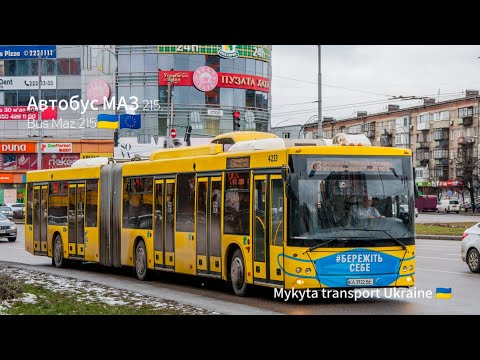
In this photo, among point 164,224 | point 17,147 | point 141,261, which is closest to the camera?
point 164,224

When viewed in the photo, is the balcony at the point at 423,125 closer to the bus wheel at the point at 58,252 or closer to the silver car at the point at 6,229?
the silver car at the point at 6,229

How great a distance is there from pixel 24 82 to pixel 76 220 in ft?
174

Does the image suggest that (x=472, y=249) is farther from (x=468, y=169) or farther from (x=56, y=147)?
(x=468, y=169)

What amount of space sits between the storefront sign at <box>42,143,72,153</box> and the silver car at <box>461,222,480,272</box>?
54.8 metres

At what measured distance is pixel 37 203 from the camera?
2770 centimetres

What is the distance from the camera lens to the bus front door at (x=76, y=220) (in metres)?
24.8

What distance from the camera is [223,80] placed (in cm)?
7412

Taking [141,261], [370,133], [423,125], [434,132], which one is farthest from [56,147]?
[370,133]

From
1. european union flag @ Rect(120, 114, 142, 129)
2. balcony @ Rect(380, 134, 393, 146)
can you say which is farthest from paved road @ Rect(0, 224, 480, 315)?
european union flag @ Rect(120, 114, 142, 129)

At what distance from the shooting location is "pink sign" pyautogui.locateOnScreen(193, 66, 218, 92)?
235ft

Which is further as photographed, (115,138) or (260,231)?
(115,138)

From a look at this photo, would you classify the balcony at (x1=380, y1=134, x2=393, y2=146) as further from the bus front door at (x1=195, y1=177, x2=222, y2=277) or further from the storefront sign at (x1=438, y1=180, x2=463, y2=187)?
the storefront sign at (x1=438, y1=180, x2=463, y2=187)

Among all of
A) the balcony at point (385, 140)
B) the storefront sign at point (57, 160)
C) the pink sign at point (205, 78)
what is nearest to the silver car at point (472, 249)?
the balcony at point (385, 140)
